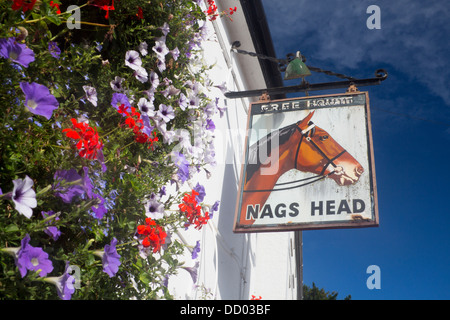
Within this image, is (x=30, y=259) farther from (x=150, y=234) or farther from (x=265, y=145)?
(x=265, y=145)

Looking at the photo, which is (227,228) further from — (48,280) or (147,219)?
(48,280)

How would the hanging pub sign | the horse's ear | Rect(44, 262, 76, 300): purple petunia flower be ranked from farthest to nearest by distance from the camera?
the horse's ear, the hanging pub sign, Rect(44, 262, 76, 300): purple petunia flower

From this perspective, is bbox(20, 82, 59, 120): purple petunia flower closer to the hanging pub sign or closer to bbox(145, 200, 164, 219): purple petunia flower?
bbox(145, 200, 164, 219): purple petunia flower

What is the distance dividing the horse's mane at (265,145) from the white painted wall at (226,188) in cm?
53

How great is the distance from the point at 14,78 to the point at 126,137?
27.5 inches

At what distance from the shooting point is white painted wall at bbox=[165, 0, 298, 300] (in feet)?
14.9

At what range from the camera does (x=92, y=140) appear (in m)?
1.80

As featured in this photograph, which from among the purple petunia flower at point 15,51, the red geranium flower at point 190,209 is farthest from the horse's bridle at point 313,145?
the purple petunia flower at point 15,51

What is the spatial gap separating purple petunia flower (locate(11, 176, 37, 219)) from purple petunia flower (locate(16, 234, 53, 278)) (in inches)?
3.6

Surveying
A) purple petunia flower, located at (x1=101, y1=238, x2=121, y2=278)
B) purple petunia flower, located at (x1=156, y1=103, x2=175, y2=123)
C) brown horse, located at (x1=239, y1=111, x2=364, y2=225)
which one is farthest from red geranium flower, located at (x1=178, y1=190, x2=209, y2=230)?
brown horse, located at (x1=239, y1=111, x2=364, y2=225)

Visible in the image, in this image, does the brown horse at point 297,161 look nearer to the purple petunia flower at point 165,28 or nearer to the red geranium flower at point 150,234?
the red geranium flower at point 150,234

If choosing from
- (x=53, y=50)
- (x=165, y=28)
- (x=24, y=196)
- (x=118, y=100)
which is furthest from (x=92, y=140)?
(x=165, y=28)

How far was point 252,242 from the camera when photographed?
23.7ft
